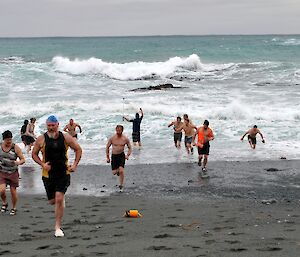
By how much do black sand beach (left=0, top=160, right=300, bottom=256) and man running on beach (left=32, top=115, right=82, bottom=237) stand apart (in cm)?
72

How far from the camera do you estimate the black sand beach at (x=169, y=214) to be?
738cm

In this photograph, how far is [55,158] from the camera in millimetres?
7531

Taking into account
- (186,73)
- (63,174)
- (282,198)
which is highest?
(186,73)

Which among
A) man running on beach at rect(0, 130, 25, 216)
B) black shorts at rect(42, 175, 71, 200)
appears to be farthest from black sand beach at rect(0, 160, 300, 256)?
black shorts at rect(42, 175, 71, 200)

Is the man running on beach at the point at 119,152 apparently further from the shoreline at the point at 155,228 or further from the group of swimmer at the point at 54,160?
the shoreline at the point at 155,228

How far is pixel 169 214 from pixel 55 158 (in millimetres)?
3332

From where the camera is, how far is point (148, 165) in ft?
54.0

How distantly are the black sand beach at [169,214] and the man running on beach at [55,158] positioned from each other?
716 mm

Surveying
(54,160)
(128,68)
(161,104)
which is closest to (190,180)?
(54,160)

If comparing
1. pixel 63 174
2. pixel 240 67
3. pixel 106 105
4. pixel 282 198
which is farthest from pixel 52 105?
pixel 240 67

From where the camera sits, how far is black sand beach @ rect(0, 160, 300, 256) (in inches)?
291

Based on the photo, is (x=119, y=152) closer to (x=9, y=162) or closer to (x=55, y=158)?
(x=9, y=162)

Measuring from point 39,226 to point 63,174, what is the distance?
1.78m

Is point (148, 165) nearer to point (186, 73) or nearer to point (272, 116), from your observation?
point (272, 116)
